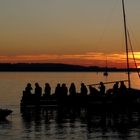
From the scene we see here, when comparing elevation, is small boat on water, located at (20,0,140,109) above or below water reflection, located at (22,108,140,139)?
above

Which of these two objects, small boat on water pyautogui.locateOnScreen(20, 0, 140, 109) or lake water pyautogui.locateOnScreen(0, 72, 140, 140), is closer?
lake water pyautogui.locateOnScreen(0, 72, 140, 140)

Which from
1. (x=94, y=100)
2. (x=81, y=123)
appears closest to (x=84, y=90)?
(x=94, y=100)

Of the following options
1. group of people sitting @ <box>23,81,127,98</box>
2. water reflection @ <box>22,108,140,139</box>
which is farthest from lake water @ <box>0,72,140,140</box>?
group of people sitting @ <box>23,81,127,98</box>

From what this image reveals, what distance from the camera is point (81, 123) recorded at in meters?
35.8

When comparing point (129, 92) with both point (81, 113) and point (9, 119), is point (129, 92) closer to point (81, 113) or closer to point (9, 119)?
point (81, 113)

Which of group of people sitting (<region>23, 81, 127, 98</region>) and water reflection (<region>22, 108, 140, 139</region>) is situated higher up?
group of people sitting (<region>23, 81, 127, 98</region>)

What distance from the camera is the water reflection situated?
99.8 feet

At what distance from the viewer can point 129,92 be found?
44.4m

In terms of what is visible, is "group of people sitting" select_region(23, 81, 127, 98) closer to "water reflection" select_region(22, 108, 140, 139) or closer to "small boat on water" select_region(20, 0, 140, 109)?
"small boat on water" select_region(20, 0, 140, 109)

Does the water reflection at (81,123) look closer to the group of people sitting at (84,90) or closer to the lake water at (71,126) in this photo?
the lake water at (71,126)

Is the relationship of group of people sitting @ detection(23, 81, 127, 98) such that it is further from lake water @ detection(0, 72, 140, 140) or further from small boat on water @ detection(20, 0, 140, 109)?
lake water @ detection(0, 72, 140, 140)

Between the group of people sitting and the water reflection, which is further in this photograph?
the group of people sitting

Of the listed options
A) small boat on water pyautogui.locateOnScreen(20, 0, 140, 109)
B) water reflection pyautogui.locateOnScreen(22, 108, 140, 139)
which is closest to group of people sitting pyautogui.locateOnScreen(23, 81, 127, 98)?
small boat on water pyautogui.locateOnScreen(20, 0, 140, 109)

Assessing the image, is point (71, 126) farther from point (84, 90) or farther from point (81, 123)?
point (84, 90)
